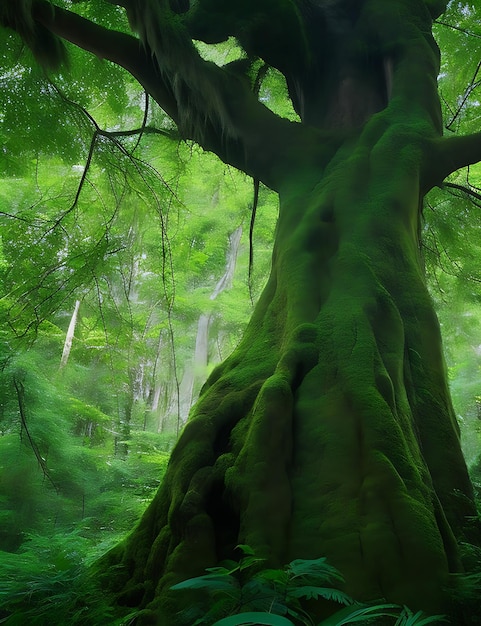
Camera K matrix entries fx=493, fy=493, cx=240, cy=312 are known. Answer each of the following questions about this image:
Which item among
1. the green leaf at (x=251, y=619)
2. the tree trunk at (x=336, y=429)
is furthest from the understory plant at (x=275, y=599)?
the tree trunk at (x=336, y=429)

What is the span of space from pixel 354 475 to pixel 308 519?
13.0 inches

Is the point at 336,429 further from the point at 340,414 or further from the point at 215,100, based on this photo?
the point at 215,100

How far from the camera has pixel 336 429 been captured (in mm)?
2791

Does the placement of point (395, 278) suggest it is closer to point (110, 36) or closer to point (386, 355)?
point (386, 355)

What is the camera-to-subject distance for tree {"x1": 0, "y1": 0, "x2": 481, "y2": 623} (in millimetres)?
2482

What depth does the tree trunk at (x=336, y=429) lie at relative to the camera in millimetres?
2385

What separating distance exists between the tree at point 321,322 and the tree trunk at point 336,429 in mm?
11

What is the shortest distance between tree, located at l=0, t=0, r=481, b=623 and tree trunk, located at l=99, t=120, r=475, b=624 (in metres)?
0.01

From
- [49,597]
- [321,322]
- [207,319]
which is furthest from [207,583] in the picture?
[207,319]

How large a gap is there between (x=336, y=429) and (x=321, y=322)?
0.82 m

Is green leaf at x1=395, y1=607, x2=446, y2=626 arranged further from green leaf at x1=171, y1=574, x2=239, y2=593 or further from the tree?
the tree

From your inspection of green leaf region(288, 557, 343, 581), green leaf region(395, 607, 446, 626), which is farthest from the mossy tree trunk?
green leaf region(395, 607, 446, 626)

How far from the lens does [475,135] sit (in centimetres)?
434

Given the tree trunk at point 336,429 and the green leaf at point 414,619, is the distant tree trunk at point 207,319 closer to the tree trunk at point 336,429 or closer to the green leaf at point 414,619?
the tree trunk at point 336,429
